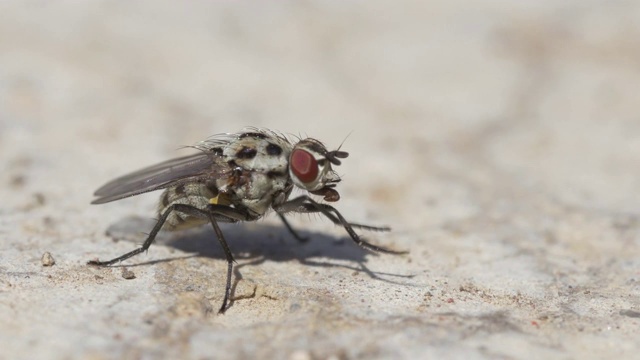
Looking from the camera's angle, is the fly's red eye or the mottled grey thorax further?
the mottled grey thorax

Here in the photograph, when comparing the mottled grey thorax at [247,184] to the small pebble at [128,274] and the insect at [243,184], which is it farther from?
the small pebble at [128,274]

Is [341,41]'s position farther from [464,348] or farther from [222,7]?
[464,348]

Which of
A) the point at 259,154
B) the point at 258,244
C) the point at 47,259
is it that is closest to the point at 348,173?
the point at 258,244

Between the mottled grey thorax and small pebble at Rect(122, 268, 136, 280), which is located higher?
the mottled grey thorax

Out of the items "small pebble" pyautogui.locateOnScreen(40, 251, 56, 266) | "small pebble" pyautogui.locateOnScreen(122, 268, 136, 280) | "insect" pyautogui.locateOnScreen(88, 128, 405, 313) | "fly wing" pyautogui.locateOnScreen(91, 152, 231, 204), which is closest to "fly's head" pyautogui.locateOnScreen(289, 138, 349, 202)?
"insect" pyautogui.locateOnScreen(88, 128, 405, 313)

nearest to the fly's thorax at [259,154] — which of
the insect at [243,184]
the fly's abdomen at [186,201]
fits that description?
the insect at [243,184]

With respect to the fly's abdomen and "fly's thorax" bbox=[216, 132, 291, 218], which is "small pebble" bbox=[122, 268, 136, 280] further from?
"fly's thorax" bbox=[216, 132, 291, 218]

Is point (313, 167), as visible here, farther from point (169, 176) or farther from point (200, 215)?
point (169, 176)
